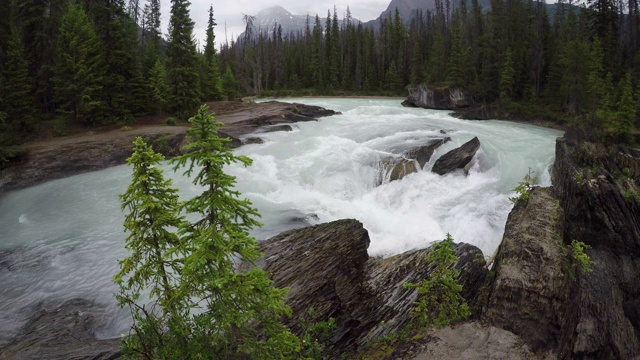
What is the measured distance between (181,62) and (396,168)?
89.0 ft

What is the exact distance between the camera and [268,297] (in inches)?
231

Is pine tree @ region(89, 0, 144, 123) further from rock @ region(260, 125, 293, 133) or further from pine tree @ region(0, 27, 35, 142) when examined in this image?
rock @ region(260, 125, 293, 133)

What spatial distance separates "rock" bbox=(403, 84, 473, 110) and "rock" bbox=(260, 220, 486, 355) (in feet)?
150

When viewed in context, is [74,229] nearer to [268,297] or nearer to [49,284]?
[49,284]

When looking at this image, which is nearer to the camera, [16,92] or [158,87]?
[16,92]

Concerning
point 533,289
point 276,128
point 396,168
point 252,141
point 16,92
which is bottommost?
point 533,289

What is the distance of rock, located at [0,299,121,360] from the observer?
8141mm

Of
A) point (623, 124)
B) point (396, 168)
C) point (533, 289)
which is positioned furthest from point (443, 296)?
point (623, 124)

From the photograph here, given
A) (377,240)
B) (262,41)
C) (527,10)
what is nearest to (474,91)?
(527,10)

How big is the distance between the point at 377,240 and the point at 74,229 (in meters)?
13.3

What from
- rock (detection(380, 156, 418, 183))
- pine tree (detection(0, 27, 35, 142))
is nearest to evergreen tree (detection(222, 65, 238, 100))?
pine tree (detection(0, 27, 35, 142))

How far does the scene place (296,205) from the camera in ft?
59.7

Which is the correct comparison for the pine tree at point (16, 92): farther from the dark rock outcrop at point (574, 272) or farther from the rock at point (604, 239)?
the rock at point (604, 239)

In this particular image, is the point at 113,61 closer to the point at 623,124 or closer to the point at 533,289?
the point at 533,289
